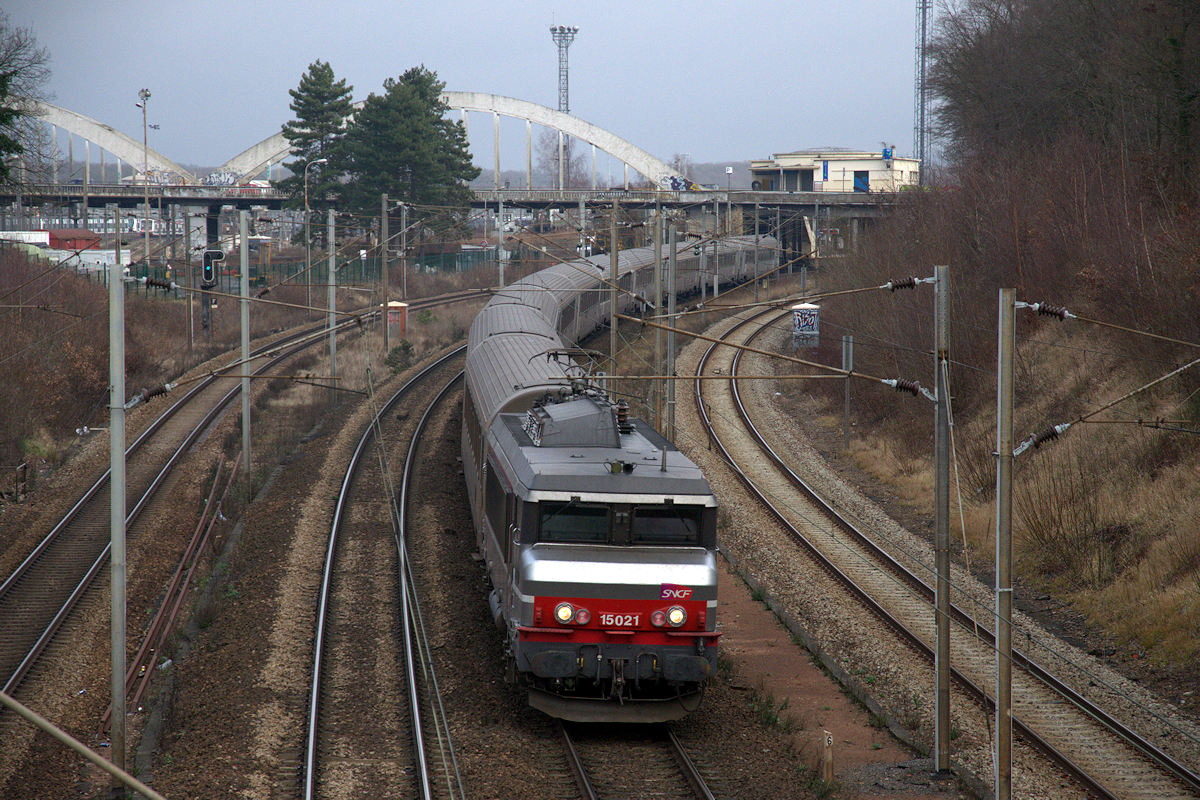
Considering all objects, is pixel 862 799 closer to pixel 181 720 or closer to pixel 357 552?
pixel 181 720

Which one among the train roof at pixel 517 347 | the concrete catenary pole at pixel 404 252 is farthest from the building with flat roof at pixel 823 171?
the train roof at pixel 517 347

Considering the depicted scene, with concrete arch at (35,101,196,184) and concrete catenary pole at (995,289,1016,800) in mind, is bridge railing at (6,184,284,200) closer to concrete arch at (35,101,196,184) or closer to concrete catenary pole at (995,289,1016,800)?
concrete arch at (35,101,196,184)

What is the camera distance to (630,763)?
38.0ft

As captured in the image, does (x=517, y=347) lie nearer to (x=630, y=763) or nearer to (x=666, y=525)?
(x=666, y=525)

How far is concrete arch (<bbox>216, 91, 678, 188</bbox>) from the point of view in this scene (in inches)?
4862

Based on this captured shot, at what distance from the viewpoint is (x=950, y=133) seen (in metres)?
50.6

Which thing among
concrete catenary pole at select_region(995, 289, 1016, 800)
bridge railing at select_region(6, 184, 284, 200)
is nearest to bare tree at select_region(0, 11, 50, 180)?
concrete catenary pole at select_region(995, 289, 1016, 800)

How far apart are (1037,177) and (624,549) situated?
24705 millimetres

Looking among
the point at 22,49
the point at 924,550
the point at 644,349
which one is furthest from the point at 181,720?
the point at 644,349

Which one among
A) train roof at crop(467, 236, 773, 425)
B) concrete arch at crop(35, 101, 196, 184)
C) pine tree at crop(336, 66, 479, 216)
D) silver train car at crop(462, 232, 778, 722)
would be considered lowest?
silver train car at crop(462, 232, 778, 722)

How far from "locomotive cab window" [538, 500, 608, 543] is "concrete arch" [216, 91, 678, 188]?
363ft

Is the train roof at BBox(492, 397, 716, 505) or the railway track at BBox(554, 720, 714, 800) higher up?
the train roof at BBox(492, 397, 716, 505)

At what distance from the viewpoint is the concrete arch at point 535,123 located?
124 meters

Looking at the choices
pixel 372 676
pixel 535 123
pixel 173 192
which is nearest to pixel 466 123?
pixel 535 123
